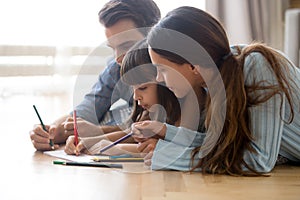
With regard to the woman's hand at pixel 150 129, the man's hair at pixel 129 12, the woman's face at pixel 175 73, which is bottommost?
the woman's hand at pixel 150 129

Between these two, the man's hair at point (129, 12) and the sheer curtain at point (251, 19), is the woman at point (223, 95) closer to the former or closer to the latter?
the man's hair at point (129, 12)

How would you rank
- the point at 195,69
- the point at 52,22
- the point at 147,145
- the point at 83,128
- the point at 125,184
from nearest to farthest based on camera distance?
1. the point at 125,184
2. the point at 195,69
3. the point at 147,145
4. the point at 83,128
5. the point at 52,22

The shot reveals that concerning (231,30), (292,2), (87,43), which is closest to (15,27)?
(87,43)

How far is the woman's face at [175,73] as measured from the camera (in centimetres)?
142

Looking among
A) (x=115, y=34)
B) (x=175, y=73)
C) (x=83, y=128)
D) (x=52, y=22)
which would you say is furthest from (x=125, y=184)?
(x=52, y=22)

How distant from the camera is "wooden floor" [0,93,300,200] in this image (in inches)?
46.9

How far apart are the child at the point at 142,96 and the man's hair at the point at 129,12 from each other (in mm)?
187

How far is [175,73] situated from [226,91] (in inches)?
5.5

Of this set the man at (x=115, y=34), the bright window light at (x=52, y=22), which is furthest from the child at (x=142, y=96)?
the bright window light at (x=52, y=22)

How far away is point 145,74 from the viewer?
61.8 inches

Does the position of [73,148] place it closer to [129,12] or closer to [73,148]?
[73,148]

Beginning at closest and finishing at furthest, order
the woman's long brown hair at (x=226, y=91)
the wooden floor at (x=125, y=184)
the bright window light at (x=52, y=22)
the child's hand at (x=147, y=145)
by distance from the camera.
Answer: the wooden floor at (x=125, y=184) → the woman's long brown hair at (x=226, y=91) → the child's hand at (x=147, y=145) → the bright window light at (x=52, y=22)

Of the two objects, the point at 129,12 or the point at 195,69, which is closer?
the point at 195,69

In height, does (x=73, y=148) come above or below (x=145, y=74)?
below
